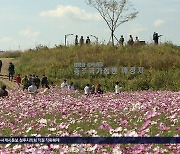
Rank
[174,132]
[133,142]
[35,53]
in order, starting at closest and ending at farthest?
[133,142], [174,132], [35,53]

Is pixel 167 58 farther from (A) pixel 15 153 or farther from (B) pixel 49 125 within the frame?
(A) pixel 15 153

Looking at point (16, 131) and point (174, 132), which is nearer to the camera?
point (174, 132)

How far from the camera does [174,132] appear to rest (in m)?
6.46

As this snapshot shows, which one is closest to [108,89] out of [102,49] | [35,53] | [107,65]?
[107,65]

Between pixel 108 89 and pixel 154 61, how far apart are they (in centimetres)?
724

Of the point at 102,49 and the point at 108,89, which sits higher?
the point at 102,49

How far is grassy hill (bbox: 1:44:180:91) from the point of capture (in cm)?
3209

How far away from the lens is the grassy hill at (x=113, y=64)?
105 ft

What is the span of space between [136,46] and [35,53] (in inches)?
440

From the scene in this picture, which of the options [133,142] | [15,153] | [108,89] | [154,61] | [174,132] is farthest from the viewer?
[154,61]
